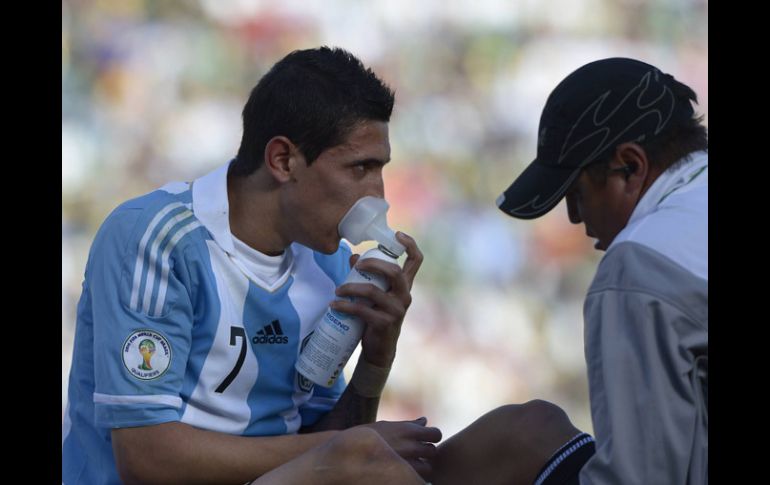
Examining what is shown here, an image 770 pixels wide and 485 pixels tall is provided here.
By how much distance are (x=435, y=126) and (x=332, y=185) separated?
9.25ft

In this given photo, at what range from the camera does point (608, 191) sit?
199 centimetres

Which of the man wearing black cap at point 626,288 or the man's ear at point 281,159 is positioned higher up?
the man's ear at point 281,159

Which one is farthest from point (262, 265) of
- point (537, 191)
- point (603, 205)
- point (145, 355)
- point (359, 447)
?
point (603, 205)

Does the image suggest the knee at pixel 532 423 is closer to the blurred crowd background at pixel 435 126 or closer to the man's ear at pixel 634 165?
the man's ear at pixel 634 165

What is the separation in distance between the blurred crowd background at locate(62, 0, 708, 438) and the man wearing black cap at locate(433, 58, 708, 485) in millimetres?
2211

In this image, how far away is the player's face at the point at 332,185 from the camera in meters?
2.30

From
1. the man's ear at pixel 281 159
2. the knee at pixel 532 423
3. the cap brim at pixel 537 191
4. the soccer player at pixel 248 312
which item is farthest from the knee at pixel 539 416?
the man's ear at pixel 281 159

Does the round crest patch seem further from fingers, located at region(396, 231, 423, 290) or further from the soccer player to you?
fingers, located at region(396, 231, 423, 290)

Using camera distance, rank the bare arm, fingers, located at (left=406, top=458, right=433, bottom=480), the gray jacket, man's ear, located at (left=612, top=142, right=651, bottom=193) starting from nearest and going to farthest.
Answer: the gray jacket
man's ear, located at (left=612, top=142, right=651, bottom=193)
the bare arm
fingers, located at (left=406, top=458, right=433, bottom=480)

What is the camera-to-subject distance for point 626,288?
5.50 feet

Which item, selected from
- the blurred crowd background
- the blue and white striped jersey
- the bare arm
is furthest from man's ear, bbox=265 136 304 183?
the blurred crowd background

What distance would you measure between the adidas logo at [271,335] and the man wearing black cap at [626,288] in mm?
461

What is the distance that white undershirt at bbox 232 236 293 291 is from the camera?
91.2 inches

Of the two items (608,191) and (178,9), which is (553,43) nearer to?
(178,9)
